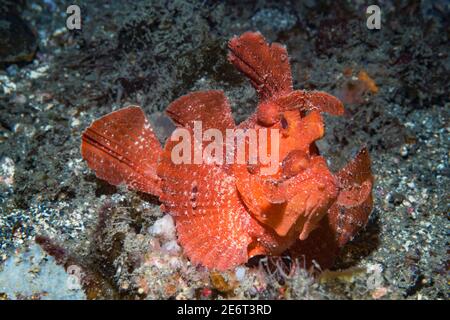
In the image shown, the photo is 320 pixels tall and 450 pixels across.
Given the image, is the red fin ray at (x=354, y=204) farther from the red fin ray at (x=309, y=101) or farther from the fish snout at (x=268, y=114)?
the fish snout at (x=268, y=114)

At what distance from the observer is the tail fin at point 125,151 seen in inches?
150

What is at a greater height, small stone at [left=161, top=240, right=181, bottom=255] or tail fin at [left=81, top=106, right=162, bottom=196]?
tail fin at [left=81, top=106, right=162, bottom=196]

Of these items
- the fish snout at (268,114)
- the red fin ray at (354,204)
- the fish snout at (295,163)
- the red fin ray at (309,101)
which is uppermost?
the red fin ray at (309,101)

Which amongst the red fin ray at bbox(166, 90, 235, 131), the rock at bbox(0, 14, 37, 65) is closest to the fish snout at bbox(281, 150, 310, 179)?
the red fin ray at bbox(166, 90, 235, 131)

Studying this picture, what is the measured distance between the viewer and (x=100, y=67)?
5.69 metres

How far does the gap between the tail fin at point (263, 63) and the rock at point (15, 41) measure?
3.78 m

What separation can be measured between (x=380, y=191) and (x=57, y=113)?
3.95 meters

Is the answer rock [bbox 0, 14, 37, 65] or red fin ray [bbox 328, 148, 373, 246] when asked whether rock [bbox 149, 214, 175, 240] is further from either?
rock [bbox 0, 14, 37, 65]

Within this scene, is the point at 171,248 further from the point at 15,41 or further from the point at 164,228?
the point at 15,41

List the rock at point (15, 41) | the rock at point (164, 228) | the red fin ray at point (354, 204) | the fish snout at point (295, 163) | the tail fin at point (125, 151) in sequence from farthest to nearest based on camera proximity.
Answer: the rock at point (15, 41)
the tail fin at point (125, 151)
the rock at point (164, 228)
the red fin ray at point (354, 204)
the fish snout at point (295, 163)

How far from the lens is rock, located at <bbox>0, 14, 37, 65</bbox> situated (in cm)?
577

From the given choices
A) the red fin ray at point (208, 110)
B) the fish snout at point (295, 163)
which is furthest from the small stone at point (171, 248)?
the fish snout at point (295, 163)
